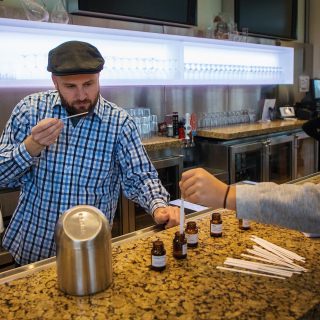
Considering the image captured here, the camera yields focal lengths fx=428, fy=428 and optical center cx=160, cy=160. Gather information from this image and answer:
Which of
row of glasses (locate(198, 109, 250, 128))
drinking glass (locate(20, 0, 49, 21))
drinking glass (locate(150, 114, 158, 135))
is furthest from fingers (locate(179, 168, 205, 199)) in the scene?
row of glasses (locate(198, 109, 250, 128))

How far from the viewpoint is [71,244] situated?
45.8 inches

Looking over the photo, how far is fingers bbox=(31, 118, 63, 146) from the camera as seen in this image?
1771 mm

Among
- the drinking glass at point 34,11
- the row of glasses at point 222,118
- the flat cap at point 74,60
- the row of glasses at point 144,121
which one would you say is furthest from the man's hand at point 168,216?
the row of glasses at point 222,118

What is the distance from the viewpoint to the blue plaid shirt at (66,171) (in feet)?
6.40

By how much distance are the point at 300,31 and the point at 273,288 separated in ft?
20.7

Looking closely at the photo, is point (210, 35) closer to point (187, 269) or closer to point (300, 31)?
point (300, 31)

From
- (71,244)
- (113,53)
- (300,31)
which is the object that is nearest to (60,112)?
(71,244)

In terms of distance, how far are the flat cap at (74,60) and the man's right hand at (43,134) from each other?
9.6 inches

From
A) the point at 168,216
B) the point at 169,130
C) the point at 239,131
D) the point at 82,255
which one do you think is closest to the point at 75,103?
the point at 168,216

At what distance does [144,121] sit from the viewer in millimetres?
4246

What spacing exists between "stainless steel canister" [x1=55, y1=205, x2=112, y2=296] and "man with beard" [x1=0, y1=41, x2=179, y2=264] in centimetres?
67

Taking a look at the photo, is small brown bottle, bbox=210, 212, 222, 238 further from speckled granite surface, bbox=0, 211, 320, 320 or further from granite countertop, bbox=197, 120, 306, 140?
granite countertop, bbox=197, 120, 306, 140

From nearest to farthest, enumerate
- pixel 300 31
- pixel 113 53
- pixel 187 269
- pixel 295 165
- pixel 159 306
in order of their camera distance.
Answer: pixel 159 306 < pixel 187 269 < pixel 113 53 < pixel 295 165 < pixel 300 31

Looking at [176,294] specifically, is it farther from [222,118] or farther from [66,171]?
[222,118]
